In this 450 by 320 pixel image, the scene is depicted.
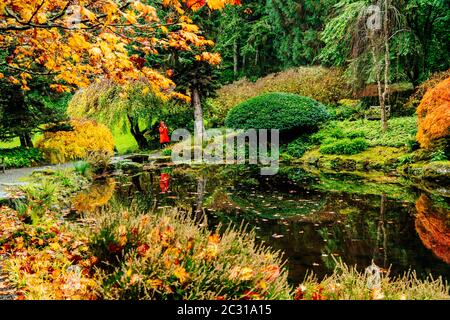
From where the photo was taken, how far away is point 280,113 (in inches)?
622

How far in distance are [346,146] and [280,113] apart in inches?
131

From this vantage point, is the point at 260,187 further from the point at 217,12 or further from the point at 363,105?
the point at 217,12

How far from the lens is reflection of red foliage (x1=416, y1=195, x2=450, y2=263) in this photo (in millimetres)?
4980

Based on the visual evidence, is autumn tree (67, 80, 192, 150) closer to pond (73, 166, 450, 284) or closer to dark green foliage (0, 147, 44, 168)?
dark green foliage (0, 147, 44, 168)

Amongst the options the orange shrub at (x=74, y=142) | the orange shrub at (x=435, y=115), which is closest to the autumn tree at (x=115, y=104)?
the orange shrub at (x=74, y=142)

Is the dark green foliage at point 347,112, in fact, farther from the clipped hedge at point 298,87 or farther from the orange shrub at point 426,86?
the orange shrub at point 426,86

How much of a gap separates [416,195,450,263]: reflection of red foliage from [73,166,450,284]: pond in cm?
1

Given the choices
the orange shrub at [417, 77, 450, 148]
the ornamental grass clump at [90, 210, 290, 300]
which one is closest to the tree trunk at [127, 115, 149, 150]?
the orange shrub at [417, 77, 450, 148]

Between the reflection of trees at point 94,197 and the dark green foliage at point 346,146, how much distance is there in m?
7.95

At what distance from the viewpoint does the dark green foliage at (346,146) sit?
13505 mm

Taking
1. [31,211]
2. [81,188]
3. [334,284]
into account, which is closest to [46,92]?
[81,188]

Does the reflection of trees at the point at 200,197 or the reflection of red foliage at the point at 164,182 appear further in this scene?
the reflection of red foliage at the point at 164,182

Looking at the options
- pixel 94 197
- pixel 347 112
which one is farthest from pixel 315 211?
pixel 347 112

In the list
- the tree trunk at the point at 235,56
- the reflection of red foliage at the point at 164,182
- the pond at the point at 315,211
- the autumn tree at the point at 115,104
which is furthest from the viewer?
the tree trunk at the point at 235,56
